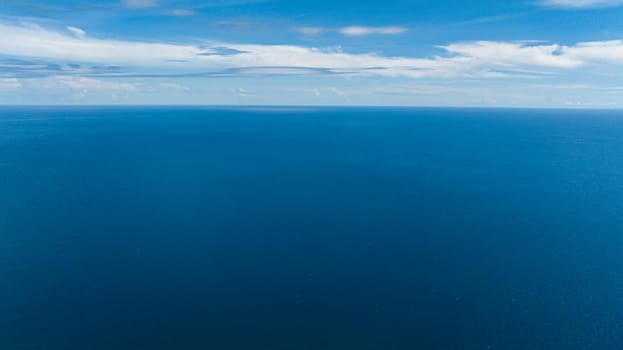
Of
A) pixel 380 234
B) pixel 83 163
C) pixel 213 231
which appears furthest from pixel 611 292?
pixel 83 163

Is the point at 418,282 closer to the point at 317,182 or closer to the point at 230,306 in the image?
the point at 230,306

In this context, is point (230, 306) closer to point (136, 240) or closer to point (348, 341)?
point (348, 341)

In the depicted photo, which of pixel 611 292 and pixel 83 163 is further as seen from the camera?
pixel 83 163

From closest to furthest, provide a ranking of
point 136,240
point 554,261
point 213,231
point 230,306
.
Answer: point 230,306 < point 554,261 < point 136,240 < point 213,231

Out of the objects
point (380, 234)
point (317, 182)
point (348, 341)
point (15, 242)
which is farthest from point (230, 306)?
point (317, 182)

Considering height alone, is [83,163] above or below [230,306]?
above

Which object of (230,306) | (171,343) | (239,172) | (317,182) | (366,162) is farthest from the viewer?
(366,162)
